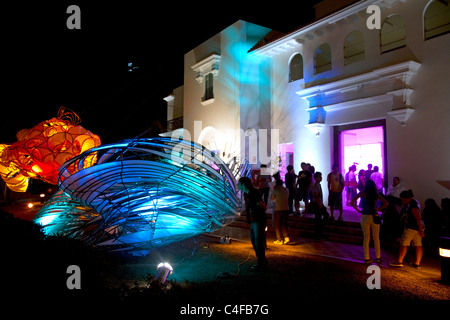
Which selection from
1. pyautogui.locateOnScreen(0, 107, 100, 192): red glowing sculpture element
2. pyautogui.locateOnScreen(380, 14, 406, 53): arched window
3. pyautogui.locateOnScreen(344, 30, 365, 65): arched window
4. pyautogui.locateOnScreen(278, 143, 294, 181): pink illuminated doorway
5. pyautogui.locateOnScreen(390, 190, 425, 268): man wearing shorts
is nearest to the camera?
pyautogui.locateOnScreen(390, 190, 425, 268): man wearing shorts

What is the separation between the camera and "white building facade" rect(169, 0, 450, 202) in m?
10.3

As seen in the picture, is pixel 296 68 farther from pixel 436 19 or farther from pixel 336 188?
pixel 336 188

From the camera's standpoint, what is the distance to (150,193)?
5961 millimetres

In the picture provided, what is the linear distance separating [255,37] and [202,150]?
13.1 m

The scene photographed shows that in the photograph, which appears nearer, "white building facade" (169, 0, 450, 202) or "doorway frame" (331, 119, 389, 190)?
"white building facade" (169, 0, 450, 202)

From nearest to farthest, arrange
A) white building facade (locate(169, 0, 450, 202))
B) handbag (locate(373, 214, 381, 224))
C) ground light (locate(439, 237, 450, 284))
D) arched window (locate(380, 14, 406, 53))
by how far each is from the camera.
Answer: ground light (locate(439, 237, 450, 284)), handbag (locate(373, 214, 381, 224)), white building facade (locate(169, 0, 450, 202)), arched window (locate(380, 14, 406, 53))

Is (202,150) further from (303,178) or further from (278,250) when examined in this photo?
(303,178)

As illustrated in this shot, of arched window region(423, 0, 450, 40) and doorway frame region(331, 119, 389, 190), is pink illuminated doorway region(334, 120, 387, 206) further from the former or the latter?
arched window region(423, 0, 450, 40)

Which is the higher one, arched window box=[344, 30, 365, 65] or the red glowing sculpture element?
arched window box=[344, 30, 365, 65]

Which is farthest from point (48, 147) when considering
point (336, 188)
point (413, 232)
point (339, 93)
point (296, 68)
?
point (296, 68)

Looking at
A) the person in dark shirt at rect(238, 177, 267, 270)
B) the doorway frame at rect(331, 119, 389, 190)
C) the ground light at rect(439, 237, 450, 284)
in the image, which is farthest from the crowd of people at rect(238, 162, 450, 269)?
the doorway frame at rect(331, 119, 389, 190)

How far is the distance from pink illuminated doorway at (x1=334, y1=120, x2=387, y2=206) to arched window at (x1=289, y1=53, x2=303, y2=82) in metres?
3.49

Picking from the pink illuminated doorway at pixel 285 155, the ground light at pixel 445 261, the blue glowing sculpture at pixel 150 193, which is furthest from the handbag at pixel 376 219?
the pink illuminated doorway at pixel 285 155

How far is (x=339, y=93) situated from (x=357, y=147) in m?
2.35
